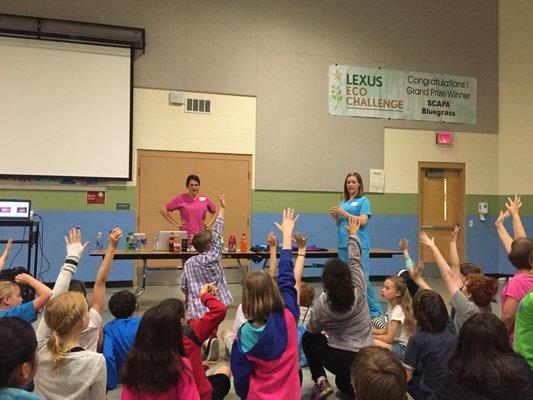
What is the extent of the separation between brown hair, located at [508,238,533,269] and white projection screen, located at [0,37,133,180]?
5717 mm

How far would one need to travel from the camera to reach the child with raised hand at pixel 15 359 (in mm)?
1274

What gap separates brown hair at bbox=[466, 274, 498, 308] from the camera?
255cm

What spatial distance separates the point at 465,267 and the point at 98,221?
17.7 feet

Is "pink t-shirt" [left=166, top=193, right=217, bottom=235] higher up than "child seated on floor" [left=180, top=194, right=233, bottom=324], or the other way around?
"pink t-shirt" [left=166, top=193, right=217, bottom=235]

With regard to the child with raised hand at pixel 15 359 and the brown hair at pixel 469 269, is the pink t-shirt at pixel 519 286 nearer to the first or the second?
the brown hair at pixel 469 269

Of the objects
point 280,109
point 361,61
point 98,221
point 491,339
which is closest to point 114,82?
point 98,221

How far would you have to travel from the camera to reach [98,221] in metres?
7.11

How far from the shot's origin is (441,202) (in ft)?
29.0

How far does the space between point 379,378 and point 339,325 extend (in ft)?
4.48

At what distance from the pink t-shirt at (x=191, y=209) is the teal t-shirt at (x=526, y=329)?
14.4 ft

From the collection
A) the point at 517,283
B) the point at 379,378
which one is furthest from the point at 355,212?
the point at 379,378

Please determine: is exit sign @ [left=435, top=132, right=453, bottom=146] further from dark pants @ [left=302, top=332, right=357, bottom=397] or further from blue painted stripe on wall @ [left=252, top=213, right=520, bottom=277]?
dark pants @ [left=302, top=332, right=357, bottom=397]

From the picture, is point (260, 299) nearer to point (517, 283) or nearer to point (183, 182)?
point (517, 283)

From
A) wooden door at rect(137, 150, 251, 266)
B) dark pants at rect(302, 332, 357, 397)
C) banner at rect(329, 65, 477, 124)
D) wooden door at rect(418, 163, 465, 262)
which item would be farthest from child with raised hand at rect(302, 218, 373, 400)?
wooden door at rect(418, 163, 465, 262)
